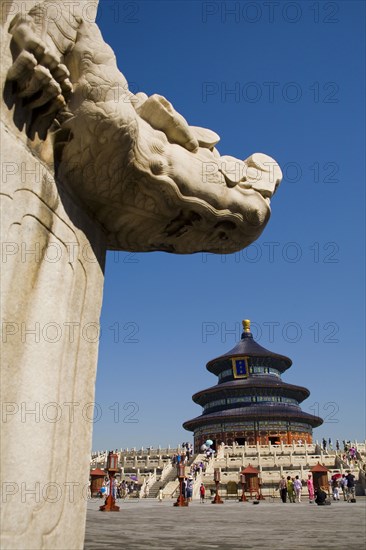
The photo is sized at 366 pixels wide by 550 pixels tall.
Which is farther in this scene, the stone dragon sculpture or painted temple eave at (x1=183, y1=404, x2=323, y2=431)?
painted temple eave at (x1=183, y1=404, x2=323, y2=431)

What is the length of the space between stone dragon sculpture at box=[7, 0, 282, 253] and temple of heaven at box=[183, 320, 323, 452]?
3805 cm

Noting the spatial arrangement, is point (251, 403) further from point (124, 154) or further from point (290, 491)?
point (124, 154)

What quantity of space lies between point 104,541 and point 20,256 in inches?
180

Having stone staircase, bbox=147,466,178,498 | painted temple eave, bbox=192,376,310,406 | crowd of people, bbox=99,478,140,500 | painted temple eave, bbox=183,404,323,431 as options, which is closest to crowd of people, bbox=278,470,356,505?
stone staircase, bbox=147,466,178,498

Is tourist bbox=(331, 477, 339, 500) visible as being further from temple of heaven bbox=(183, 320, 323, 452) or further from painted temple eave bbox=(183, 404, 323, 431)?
painted temple eave bbox=(183, 404, 323, 431)

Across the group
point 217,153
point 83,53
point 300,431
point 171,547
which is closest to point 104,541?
point 171,547

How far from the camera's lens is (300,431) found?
40.0 meters

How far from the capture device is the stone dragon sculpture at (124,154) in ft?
6.17

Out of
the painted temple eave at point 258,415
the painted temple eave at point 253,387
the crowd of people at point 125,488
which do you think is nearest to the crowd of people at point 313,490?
the crowd of people at point 125,488

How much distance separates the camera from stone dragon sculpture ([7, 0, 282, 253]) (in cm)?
188

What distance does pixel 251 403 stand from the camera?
41.6 meters

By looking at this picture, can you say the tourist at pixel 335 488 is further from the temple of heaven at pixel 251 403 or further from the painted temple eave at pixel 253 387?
the painted temple eave at pixel 253 387

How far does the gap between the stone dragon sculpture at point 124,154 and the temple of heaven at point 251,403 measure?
125 ft

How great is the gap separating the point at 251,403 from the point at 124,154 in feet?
136
